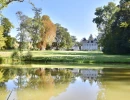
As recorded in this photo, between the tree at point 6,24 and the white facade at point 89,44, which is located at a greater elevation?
the tree at point 6,24

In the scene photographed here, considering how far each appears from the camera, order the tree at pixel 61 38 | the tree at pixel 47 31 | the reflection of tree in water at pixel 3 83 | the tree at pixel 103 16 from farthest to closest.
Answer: the tree at pixel 61 38, the tree at pixel 47 31, the tree at pixel 103 16, the reflection of tree in water at pixel 3 83

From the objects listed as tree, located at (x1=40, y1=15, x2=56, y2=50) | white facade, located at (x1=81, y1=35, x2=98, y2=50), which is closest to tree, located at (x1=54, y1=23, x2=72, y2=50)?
tree, located at (x1=40, y1=15, x2=56, y2=50)

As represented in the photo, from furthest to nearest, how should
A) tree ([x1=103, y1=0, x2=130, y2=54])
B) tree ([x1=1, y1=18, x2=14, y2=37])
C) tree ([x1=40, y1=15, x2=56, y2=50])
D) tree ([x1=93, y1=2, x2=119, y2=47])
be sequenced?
1. tree ([x1=40, y1=15, x2=56, y2=50])
2. tree ([x1=93, y1=2, x2=119, y2=47])
3. tree ([x1=103, y1=0, x2=130, y2=54])
4. tree ([x1=1, y1=18, x2=14, y2=37])

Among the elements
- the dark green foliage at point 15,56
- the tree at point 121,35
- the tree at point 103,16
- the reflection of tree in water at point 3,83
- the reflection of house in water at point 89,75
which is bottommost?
the reflection of house in water at point 89,75

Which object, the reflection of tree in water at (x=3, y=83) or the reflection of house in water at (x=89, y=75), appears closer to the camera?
the reflection of tree in water at (x=3, y=83)

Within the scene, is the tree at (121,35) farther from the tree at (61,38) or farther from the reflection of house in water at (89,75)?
the tree at (61,38)

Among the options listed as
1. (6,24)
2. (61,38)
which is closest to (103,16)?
(6,24)

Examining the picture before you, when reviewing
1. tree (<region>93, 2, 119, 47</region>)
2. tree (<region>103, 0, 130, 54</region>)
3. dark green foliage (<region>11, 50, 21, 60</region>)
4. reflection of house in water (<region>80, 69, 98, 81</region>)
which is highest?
tree (<region>93, 2, 119, 47</region>)

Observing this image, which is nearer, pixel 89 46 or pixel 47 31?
pixel 47 31

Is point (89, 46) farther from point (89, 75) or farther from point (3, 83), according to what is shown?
point (3, 83)

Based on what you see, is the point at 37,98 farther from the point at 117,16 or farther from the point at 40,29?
the point at 40,29

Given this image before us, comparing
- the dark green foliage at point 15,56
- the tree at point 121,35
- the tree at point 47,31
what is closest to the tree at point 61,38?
the tree at point 47,31

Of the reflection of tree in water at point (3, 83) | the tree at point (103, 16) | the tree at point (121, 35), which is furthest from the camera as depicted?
the tree at point (103, 16)

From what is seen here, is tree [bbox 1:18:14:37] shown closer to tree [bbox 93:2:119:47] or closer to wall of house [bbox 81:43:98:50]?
tree [bbox 93:2:119:47]
